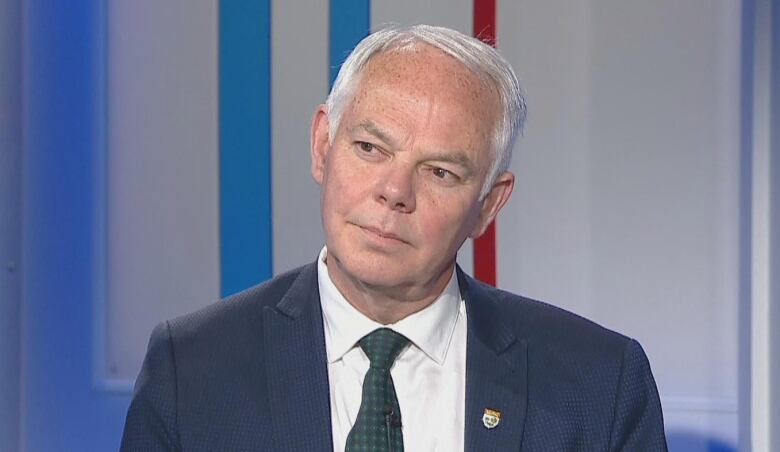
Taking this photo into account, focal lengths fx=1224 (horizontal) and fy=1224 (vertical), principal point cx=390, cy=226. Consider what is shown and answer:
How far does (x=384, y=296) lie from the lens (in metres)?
1.90

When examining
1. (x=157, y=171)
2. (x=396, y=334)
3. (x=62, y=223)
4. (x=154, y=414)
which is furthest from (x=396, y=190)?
(x=62, y=223)

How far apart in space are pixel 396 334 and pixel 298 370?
6.4 inches

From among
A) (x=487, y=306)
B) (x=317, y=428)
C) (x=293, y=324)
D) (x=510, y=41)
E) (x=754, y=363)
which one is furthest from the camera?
(x=510, y=41)

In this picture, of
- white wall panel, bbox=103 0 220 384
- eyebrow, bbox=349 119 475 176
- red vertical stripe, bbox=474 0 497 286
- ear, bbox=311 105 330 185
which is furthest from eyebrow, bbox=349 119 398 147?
white wall panel, bbox=103 0 220 384

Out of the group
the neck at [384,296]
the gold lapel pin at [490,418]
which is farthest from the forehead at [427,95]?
the gold lapel pin at [490,418]

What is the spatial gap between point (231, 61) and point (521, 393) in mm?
1338

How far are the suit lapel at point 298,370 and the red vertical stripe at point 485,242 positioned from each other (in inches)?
36.3

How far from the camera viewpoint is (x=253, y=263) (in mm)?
2932

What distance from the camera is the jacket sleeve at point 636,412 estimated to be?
77.8 inches

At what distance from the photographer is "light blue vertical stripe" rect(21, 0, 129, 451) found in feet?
9.76

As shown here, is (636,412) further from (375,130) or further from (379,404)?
(375,130)

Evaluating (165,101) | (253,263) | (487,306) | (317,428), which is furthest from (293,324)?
(165,101)

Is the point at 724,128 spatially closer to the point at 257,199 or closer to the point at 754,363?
the point at 754,363

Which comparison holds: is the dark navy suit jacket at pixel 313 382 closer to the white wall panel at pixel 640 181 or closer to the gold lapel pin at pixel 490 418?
the gold lapel pin at pixel 490 418
